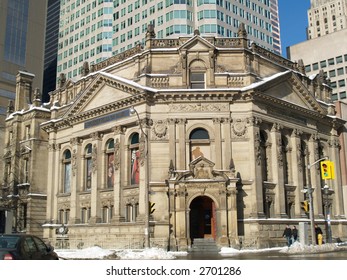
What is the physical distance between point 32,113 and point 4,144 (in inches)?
385

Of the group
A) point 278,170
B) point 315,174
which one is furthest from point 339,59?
point 278,170

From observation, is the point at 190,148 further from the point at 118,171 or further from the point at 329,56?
the point at 329,56

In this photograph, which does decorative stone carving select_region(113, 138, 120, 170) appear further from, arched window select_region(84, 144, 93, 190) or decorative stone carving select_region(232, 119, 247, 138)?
decorative stone carving select_region(232, 119, 247, 138)

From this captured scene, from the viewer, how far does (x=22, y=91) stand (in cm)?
6456

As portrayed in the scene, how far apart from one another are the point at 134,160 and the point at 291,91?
1808 cm

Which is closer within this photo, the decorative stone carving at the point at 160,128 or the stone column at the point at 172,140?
the stone column at the point at 172,140

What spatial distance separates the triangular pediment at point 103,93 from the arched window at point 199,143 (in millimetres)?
6564

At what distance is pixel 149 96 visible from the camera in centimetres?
4156

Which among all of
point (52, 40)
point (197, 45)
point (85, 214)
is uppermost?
point (52, 40)

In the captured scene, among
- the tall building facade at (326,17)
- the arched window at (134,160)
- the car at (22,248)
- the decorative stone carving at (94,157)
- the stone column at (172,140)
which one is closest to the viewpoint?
the car at (22,248)

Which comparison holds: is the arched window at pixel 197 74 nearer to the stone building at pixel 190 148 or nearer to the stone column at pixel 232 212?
the stone building at pixel 190 148

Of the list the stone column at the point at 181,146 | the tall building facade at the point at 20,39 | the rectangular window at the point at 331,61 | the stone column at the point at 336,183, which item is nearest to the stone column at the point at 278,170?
the stone column at the point at 181,146

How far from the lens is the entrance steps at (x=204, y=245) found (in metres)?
36.7
